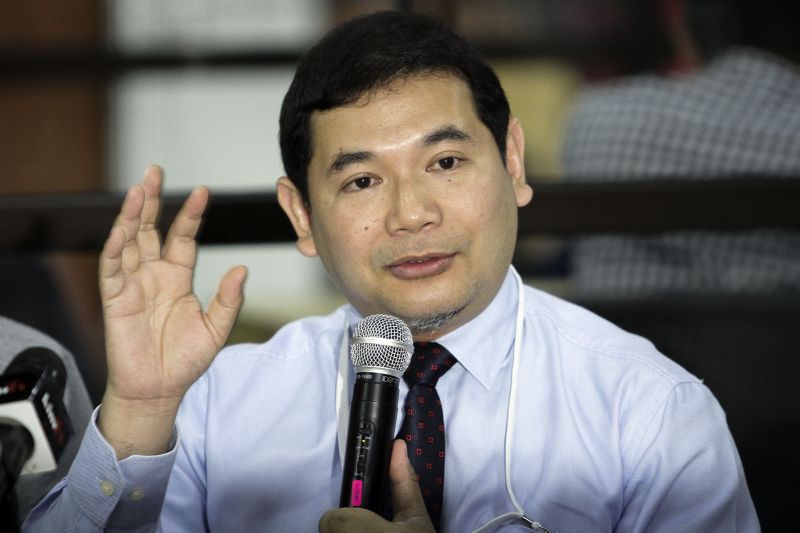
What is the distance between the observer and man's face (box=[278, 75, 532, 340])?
1245 millimetres

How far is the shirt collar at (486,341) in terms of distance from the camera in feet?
4.40

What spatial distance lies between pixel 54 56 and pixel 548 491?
3.73m

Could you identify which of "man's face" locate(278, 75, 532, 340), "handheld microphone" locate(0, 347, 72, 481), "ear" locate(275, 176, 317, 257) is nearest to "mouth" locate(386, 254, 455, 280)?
"man's face" locate(278, 75, 532, 340)

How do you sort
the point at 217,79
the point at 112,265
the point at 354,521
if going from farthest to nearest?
the point at 217,79 → the point at 112,265 → the point at 354,521

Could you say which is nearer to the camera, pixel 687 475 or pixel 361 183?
pixel 687 475

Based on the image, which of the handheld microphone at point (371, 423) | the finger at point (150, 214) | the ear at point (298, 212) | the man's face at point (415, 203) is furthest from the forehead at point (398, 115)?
the handheld microphone at point (371, 423)

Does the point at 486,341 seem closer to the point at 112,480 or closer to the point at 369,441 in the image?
the point at 369,441

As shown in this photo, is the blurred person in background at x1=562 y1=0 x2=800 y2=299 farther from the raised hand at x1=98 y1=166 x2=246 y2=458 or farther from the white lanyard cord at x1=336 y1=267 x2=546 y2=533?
the raised hand at x1=98 y1=166 x2=246 y2=458

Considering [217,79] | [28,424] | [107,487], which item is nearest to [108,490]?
[107,487]

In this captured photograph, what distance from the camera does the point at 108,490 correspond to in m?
1.24

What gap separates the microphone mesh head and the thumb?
0.12m

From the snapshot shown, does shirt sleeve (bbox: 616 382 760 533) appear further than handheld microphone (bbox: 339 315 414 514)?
Yes

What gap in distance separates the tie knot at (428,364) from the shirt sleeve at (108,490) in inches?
12.1

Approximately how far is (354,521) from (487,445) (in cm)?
36
